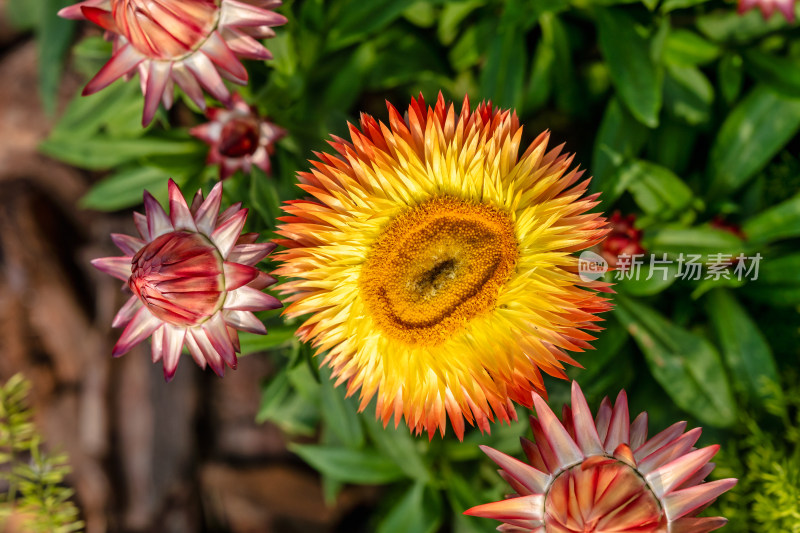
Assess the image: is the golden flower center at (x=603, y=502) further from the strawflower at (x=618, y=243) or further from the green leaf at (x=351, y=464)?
the green leaf at (x=351, y=464)

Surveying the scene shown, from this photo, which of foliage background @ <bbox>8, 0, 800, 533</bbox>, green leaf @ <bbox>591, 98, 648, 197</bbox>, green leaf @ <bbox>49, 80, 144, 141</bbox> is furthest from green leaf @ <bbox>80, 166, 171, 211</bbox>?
green leaf @ <bbox>591, 98, 648, 197</bbox>

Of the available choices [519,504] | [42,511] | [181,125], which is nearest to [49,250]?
[181,125]

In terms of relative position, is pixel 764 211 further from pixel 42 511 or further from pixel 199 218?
pixel 42 511

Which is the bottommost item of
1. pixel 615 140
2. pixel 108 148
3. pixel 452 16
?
pixel 108 148

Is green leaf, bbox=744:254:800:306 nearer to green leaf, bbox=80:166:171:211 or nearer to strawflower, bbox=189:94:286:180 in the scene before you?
strawflower, bbox=189:94:286:180

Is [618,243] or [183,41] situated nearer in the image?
[183,41]

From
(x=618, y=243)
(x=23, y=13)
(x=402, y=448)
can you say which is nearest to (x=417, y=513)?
(x=402, y=448)

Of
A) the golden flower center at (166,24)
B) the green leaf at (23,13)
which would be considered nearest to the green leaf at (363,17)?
the golden flower center at (166,24)

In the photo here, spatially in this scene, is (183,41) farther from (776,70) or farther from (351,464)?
(776,70)
